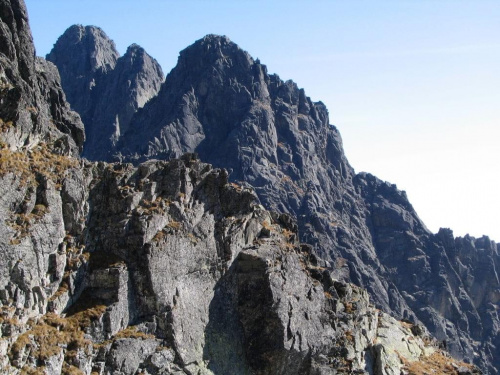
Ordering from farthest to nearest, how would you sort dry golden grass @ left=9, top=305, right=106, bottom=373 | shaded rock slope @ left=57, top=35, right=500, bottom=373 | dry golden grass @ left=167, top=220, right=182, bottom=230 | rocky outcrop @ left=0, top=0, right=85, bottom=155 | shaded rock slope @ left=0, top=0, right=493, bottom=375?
shaded rock slope @ left=57, top=35, right=500, bottom=373 → dry golden grass @ left=167, top=220, right=182, bottom=230 → rocky outcrop @ left=0, top=0, right=85, bottom=155 → shaded rock slope @ left=0, top=0, right=493, bottom=375 → dry golden grass @ left=9, top=305, right=106, bottom=373

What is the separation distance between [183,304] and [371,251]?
140m

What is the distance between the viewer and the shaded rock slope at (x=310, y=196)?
556ft

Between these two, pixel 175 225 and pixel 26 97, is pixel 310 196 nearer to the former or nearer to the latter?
pixel 175 225

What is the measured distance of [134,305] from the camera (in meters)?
49.1

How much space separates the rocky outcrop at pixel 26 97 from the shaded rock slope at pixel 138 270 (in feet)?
0.46

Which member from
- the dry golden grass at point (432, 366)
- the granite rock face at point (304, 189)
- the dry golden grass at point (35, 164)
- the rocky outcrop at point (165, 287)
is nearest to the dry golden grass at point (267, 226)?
the rocky outcrop at point (165, 287)

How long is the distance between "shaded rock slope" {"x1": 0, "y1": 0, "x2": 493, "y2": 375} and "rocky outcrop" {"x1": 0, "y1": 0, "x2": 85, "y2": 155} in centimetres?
14

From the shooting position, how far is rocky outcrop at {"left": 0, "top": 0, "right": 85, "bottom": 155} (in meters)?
48.9

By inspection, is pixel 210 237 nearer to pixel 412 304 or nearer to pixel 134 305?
pixel 134 305

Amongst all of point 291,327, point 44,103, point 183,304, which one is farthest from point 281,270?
point 44,103

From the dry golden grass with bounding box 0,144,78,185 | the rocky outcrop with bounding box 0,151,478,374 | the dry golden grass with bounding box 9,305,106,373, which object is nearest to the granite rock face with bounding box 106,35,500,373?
the rocky outcrop with bounding box 0,151,478,374

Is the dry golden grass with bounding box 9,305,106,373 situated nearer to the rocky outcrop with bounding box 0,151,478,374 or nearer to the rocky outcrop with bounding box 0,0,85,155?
the rocky outcrop with bounding box 0,151,478,374

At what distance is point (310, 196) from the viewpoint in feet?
586

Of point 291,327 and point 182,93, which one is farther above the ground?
point 182,93
